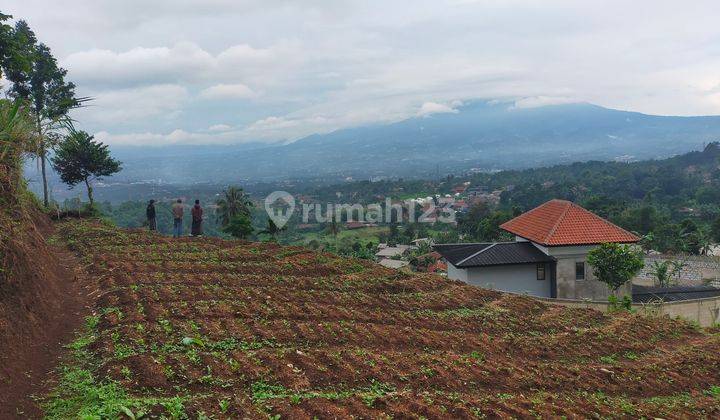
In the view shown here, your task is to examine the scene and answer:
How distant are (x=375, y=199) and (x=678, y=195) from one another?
149 ft

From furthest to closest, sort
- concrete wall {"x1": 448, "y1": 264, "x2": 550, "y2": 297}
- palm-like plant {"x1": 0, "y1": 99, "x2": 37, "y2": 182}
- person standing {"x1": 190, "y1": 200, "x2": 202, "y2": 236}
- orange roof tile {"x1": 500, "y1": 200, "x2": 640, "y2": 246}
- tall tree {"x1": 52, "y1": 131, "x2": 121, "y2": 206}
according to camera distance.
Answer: tall tree {"x1": 52, "y1": 131, "x2": 121, "y2": 206}
orange roof tile {"x1": 500, "y1": 200, "x2": 640, "y2": 246}
concrete wall {"x1": 448, "y1": 264, "x2": 550, "y2": 297}
person standing {"x1": 190, "y1": 200, "x2": 202, "y2": 236}
palm-like plant {"x1": 0, "y1": 99, "x2": 37, "y2": 182}

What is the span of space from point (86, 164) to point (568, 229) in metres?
19.6

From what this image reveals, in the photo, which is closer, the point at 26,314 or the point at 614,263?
the point at 26,314

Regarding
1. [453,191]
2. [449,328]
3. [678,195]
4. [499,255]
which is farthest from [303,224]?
[449,328]

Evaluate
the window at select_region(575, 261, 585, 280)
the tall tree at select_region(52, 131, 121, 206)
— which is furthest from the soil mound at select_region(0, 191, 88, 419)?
the window at select_region(575, 261, 585, 280)

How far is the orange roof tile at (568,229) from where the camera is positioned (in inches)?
758

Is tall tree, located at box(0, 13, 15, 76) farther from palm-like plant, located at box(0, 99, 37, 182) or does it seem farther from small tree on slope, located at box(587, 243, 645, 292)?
small tree on slope, located at box(587, 243, 645, 292)

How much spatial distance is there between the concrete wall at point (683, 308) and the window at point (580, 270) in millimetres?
3736

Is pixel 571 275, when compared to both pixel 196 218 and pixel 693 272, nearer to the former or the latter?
pixel 196 218

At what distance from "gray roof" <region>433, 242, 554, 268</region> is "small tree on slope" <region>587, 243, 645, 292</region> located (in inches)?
A: 67.3

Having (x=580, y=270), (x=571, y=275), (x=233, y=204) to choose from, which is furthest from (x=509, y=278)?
(x=233, y=204)

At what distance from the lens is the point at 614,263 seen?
17.6m

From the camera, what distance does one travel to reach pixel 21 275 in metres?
6.36

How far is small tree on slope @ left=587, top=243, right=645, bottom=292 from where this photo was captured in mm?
17422
